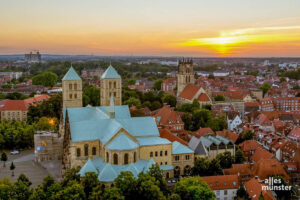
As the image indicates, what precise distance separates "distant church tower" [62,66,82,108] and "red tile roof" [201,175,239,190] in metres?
29.4

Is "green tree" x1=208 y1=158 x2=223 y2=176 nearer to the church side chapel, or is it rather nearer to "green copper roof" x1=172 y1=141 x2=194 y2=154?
the church side chapel

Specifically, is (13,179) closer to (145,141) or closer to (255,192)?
(145,141)

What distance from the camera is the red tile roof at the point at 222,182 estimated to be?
4118 centimetres

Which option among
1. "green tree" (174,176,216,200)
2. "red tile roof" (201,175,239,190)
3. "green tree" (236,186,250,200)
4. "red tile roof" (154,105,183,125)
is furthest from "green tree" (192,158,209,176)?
"red tile roof" (154,105,183,125)

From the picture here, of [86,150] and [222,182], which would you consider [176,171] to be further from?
[86,150]

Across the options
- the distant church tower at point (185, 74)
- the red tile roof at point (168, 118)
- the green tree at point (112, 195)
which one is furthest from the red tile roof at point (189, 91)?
the green tree at point (112, 195)

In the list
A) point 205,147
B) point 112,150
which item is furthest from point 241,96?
point 112,150

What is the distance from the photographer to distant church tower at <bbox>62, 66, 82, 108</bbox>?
59031 mm

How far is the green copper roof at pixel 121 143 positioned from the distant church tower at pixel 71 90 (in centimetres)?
2058

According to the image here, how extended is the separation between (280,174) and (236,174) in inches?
261

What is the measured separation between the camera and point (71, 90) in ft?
195

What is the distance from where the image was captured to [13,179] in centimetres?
4766

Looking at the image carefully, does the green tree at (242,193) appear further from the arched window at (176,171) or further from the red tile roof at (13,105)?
the red tile roof at (13,105)

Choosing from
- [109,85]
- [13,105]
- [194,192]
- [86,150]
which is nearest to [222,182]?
[194,192]
